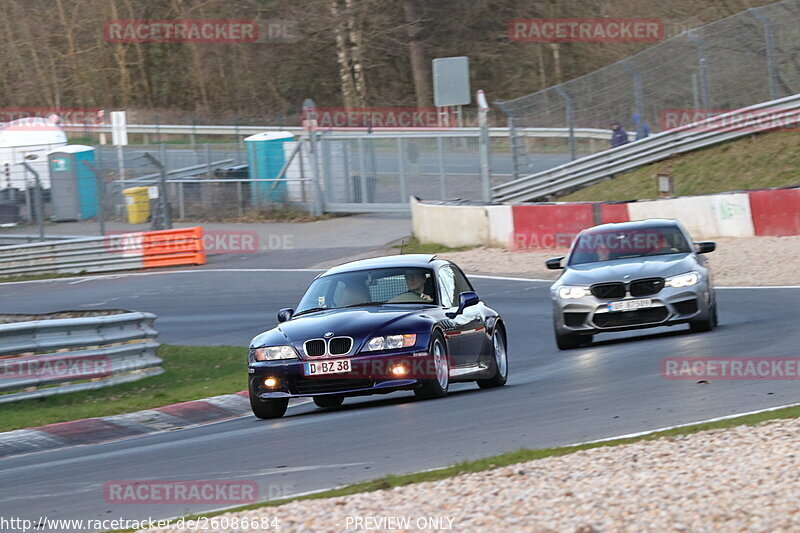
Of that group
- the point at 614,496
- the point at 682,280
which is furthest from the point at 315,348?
the point at 682,280

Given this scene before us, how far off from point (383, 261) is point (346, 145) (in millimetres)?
25010

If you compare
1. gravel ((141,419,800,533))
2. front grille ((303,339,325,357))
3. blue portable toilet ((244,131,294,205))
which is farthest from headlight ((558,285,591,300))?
blue portable toilet ((244,131,294,205))

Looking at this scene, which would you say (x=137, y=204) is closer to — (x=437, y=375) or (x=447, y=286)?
(x=447, y=286)

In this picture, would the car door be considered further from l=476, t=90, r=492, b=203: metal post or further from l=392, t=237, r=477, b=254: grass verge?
l=476, t=90, r=492, b=203: metal post

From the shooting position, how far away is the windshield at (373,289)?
11805mm

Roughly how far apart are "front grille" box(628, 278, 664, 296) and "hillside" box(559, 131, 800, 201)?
15872mm

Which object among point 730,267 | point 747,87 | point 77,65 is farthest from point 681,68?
point 77,65

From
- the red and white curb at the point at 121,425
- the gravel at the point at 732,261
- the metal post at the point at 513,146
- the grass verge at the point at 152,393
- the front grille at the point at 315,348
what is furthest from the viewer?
the metal post at the point at 513,146

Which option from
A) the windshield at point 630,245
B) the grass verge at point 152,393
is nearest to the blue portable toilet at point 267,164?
the grass verge at point 152,393

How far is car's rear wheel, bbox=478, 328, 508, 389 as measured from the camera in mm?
12500

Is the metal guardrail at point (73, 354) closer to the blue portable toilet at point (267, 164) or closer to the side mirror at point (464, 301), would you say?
the side mirror at point (464, 301)

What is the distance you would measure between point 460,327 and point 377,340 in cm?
129

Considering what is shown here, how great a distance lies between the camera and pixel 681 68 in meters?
31.1

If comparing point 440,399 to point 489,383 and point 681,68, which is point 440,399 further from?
point 681,68
